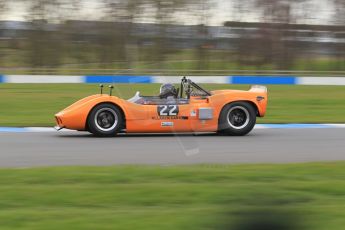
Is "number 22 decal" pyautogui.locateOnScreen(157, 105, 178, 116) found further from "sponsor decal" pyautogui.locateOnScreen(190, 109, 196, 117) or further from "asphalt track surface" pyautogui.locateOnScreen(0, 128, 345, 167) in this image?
"asphalt track surface" pyautogui.locateOnScreen(0, 128, 345, 167)

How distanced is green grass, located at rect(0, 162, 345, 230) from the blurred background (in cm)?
2929

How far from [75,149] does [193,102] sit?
252cm

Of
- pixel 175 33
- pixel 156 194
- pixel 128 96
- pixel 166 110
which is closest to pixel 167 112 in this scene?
pixel 166 110

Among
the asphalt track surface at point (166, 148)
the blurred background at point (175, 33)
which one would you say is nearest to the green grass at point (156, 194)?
the asphalt track surface at point (166, 148)

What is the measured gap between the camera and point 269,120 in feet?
45.4

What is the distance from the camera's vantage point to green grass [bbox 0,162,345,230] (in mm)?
4449

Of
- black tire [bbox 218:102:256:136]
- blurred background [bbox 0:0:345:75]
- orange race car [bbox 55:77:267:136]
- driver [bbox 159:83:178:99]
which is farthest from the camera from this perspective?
blurred background [bbox 0:0:345:75]

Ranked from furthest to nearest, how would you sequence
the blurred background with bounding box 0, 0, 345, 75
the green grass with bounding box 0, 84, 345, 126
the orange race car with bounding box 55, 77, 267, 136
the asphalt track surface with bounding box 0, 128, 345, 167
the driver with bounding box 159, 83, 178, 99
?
the blurred background with bounding box 0, 0, 345, 75, the green grass with bounding box 0, 84, 345, 126, the driver with bounding box 159, 83, 178, 99, the orange race car with bounding box 55, 77, 267, 136, the asphalt track surface with bounding box 0, 128, 345, 167

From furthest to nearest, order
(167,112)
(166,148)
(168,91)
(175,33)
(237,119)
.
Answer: (175,33)
(237,119)
(168,91)
(167,112)
(166,148)

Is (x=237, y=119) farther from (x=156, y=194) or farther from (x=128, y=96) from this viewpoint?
(x=156, y=194)

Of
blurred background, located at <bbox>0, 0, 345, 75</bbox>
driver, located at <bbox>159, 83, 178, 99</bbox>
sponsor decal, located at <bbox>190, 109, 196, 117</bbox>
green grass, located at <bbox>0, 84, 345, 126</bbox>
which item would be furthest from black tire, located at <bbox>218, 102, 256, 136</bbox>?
blurred background, located at <bbox>0, 0, 345, 75</bbox>

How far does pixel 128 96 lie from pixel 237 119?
2.02 meters

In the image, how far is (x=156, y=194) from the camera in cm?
554

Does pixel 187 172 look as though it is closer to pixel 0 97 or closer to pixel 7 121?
pixel 7 121
